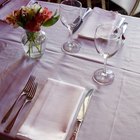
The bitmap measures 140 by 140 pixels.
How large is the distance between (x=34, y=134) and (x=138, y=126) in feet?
0.96

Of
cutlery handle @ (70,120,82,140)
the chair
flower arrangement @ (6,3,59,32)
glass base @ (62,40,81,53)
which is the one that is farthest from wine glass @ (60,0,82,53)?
the chair

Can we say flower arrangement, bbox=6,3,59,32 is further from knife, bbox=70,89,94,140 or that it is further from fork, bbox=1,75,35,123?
knife, bbox=70,89,94,140

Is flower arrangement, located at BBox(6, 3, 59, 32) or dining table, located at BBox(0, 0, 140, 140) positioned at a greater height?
flower arrangement, located at BBox(6, 3, 59, 32)

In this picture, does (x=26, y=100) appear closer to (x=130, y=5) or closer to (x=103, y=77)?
(x=103, y=77)

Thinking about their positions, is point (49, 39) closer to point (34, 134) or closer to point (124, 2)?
point (34, 134)

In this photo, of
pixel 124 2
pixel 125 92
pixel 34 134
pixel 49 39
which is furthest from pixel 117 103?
pixel 124 2

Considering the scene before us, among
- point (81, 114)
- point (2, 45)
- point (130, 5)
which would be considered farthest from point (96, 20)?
point (130, 5)

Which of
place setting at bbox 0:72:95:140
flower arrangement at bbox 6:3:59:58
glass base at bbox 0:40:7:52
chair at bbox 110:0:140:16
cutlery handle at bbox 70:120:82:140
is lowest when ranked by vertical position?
chair at bbox 110:0:140:16

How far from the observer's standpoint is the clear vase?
88 centimetres

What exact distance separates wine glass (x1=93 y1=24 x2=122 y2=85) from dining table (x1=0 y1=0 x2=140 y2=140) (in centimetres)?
2

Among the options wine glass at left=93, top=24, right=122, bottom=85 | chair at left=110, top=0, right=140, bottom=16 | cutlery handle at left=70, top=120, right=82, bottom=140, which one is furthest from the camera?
chair at left=110, top=0, right=140, bottom=16

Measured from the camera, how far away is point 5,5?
1.23 metres

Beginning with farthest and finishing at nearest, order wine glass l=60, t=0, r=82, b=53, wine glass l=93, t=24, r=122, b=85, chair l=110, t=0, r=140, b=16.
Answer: chair l=110, t=0, r=140, b=16
wine glass l=60, t=0, r=82, b=53
wine glass l=93, t=24, r=122, b=85

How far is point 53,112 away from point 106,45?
0.94 feet
